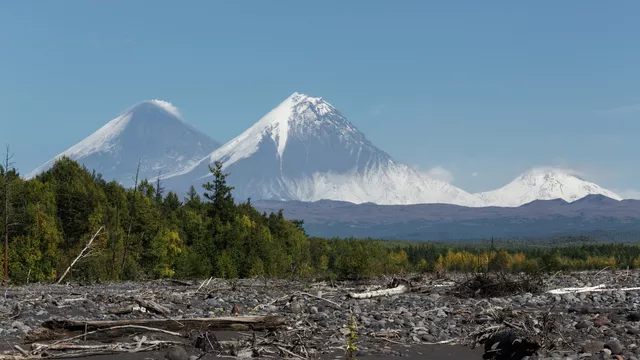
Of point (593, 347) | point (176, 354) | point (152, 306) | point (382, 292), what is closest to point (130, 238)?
point (382, 292)

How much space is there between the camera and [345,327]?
52.1ft

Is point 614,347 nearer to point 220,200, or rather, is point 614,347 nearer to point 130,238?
point 130,238

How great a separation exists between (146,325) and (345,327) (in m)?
4.47

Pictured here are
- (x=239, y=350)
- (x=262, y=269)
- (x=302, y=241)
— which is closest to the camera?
(x=239, y=350)

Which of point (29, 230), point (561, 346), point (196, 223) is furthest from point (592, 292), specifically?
point (196, 223)

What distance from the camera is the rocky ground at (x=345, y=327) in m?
13.1

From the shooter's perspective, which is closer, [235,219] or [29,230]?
[29,230]

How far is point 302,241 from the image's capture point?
102m

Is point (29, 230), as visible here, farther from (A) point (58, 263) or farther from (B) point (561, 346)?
(B) point (561, 346)

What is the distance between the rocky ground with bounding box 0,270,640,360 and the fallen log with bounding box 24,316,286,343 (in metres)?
0.13

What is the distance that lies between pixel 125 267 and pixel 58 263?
206 inches

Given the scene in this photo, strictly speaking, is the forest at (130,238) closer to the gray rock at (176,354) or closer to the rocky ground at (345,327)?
the rocky ground at (345,327)

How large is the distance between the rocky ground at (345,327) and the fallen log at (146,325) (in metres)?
0.13

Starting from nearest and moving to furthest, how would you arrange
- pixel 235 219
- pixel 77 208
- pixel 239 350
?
1. pixel 239 350
2. pixel 77 208
3. pixel 235 219
